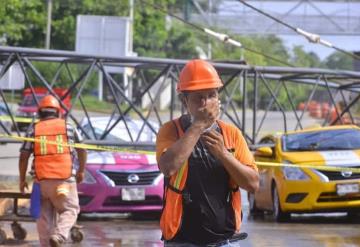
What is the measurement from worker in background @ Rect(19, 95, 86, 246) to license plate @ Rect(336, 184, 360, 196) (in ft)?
14.6

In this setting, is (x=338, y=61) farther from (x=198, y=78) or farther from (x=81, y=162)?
(x=198, y=78)

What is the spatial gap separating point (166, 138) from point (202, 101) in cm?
31

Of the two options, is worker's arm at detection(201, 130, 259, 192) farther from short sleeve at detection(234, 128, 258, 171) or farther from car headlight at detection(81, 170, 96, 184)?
car headlight at detection(81, 170, 96, 184)

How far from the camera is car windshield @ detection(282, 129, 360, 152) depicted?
46.3ft

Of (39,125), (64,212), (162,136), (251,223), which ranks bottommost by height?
(251,223)

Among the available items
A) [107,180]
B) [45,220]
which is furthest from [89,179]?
[45,220]

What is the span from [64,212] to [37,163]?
1.87ft

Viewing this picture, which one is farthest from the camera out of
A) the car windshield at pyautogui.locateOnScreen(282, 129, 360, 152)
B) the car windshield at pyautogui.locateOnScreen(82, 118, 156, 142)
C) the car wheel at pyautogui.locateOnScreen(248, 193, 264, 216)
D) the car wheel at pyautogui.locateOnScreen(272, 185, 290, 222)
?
the car windshield at pyautogui.locateOnScreen(82, 118, 156, 142)

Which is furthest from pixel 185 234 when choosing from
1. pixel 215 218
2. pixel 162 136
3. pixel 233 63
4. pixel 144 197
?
pixel 233 63

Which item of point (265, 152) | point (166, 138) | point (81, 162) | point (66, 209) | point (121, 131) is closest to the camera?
point (166, 138)

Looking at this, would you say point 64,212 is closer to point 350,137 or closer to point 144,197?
point 144,197

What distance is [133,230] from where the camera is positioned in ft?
41.7

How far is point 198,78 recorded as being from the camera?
473 cm

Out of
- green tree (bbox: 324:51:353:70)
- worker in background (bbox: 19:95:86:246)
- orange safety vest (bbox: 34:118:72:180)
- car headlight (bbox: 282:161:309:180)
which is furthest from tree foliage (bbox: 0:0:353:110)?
green tree (bbox: 324:51:353:70)
